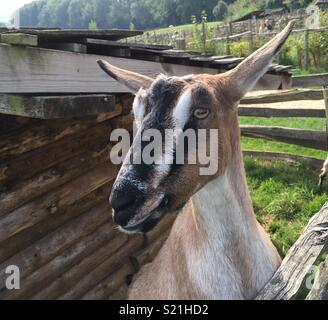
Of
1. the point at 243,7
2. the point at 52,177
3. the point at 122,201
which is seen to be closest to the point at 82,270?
the point at 52,177

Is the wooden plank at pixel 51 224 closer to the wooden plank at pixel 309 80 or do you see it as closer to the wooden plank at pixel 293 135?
the wooden plank at pixel 309 80

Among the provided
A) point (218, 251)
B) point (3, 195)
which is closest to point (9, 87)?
point (3, 195)

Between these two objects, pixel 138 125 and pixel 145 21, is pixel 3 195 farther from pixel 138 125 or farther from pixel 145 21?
pixel 145 21

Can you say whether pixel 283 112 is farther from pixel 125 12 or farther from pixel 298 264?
pixel 125 12

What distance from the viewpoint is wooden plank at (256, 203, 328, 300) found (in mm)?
2404

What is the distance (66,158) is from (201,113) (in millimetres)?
2402

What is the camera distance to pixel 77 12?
287 ft

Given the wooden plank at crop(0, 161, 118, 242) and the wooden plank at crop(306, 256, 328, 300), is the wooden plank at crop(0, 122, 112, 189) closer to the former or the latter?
the wooden plank at crop(0, 161, 118, 242)

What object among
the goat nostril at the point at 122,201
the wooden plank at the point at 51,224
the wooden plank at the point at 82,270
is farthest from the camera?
the wooden plank at the point at 82,270

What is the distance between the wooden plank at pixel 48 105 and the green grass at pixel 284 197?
12.6 feet

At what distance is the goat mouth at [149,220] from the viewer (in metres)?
2.32

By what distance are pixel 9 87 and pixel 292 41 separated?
22.5 m

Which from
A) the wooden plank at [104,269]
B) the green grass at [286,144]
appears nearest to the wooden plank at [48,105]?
the wooden plank at [104,269]

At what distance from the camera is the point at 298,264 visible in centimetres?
250
